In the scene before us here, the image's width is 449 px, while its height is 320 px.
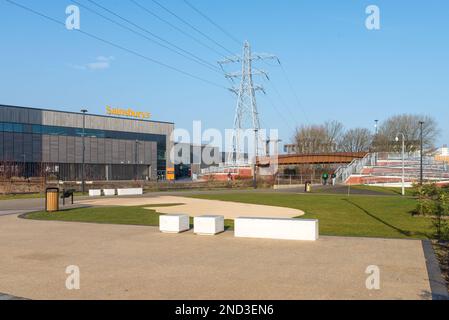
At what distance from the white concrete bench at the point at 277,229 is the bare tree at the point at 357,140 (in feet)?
292

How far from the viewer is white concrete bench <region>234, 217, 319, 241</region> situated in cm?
1277

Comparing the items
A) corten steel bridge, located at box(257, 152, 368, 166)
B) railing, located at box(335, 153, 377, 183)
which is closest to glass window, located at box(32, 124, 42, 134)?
corten steel bridge, located at box(257, 152, 368, 166)

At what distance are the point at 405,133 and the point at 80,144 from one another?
212 feet

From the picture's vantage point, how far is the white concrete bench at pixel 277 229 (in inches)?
503

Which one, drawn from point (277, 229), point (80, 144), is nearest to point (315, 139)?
point (80, 144)

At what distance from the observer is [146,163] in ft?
315

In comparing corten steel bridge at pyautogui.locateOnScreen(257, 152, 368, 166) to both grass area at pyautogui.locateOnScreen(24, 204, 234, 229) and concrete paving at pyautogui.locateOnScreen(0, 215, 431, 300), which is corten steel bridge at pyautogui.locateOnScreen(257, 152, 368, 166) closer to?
grass area at pyautogui.locateOnScreen(24, 204, 234, 229)

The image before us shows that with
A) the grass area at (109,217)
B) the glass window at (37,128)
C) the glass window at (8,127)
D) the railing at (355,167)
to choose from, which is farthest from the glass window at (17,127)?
the grass area at (109,217)

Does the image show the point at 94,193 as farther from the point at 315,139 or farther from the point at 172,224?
the point at 315,139

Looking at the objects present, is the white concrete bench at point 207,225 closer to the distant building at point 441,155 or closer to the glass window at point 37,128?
the glass window at point 37,128

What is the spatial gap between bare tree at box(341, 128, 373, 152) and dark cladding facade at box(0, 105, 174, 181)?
41255 mm

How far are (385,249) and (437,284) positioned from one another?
3.65 metres
